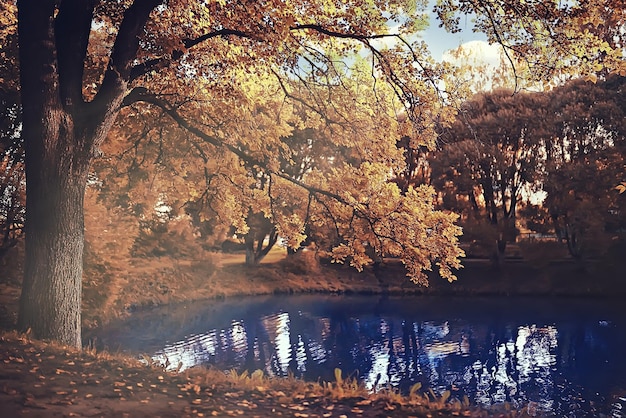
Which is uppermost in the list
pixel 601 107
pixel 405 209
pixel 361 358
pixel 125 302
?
pixel 601 107

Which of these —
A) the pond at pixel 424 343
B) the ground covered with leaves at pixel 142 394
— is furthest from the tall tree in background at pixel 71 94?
the pond at pixel 424 343

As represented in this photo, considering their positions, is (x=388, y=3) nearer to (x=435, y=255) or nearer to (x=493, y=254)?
(x=435, y=255)

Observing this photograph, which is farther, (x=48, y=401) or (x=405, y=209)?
(x=405, y=209)

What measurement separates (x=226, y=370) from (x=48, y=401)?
31.1ft

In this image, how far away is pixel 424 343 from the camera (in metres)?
19.7

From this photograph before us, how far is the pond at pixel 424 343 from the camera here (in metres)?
14.5

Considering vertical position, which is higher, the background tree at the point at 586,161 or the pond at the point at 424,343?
the background tree at the point at 586,161

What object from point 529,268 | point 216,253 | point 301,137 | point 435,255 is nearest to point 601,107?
point 529,268

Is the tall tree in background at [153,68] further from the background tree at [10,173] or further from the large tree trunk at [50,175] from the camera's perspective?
the background tree at [10,173]

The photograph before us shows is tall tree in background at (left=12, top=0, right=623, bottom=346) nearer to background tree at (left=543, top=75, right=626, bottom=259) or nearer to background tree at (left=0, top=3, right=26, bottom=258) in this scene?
background tree at (left=0, top=3, right=26, bottom=258)

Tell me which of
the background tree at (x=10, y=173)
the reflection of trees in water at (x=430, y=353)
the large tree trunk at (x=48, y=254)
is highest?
the background tree at (x=10, y=173)

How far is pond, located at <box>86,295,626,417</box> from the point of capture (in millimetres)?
14460

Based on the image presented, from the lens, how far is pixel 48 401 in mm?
6234

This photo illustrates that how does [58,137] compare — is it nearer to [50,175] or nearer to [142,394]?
[50,175]
